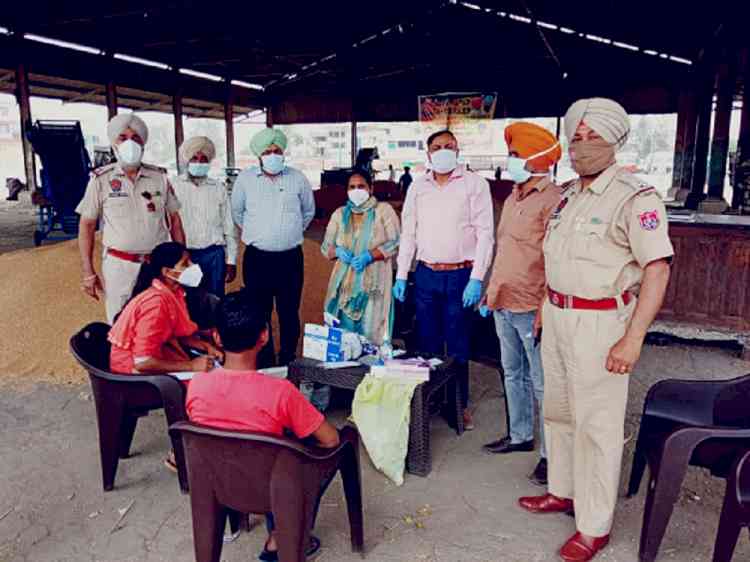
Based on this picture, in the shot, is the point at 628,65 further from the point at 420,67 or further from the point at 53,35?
the point at 53,35

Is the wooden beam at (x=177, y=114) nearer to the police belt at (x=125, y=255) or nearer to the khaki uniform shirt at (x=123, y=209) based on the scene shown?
the khaki uniform shirt at (x=123, y=209)

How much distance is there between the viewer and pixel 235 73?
16797 mm

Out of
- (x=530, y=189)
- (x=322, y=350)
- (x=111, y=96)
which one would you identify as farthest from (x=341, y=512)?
(x=111, y=96)

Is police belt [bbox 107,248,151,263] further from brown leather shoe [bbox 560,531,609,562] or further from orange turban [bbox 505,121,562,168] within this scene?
brown leather shoe [bbox 560,531,609,562]

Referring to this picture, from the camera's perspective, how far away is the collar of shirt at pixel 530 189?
2.62 metres

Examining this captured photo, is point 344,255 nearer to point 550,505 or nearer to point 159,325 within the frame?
point 159,325

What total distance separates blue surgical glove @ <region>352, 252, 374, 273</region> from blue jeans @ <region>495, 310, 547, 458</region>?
86 centimetres

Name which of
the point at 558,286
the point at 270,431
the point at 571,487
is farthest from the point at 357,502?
the point at 558,286

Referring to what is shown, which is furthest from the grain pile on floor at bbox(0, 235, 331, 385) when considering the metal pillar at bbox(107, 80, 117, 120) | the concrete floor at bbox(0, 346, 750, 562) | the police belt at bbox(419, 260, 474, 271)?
the metal pillar at bbox(107, 80, 117, 120)

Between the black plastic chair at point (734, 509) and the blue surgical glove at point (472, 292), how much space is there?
4.52 feet

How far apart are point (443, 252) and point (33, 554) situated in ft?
6.80

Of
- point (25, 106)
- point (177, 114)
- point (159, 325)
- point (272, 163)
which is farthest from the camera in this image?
point (177, 114)

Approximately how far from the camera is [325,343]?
299cm

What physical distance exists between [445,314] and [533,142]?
1010mm
